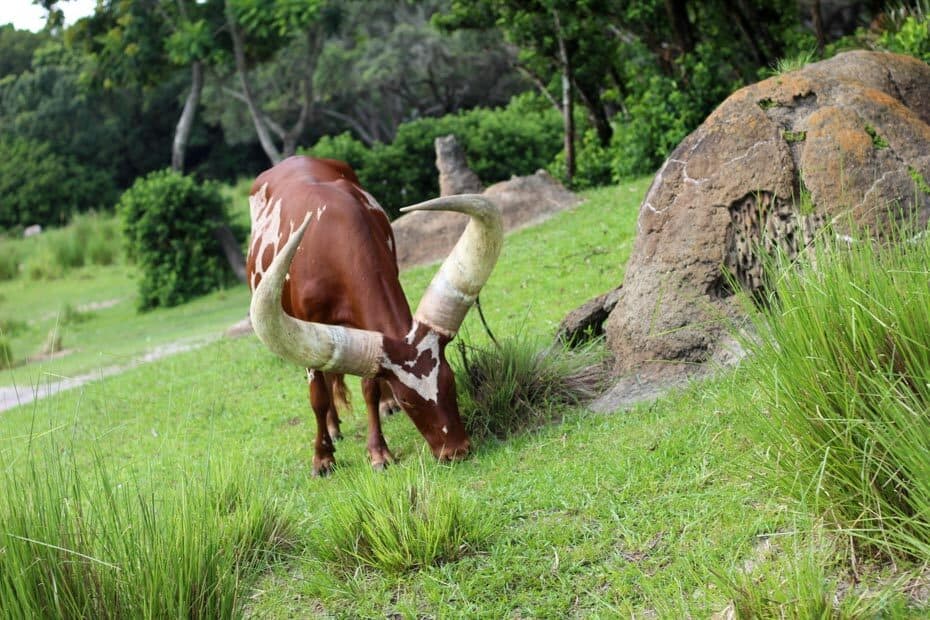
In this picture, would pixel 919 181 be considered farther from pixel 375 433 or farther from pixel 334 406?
pixel 334 406

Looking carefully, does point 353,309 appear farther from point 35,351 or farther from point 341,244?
point 35,351

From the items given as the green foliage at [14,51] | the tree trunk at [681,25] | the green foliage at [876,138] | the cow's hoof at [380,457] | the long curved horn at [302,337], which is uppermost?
the green foliage at [14,51]

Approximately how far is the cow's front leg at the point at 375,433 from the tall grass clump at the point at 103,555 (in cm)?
220

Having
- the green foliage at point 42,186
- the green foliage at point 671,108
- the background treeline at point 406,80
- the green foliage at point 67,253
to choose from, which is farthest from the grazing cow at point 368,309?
the green foliage at point 42,186

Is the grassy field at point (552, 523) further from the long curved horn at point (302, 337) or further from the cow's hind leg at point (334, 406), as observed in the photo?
the long curved horn at point (302, 337)

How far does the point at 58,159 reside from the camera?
38.2m

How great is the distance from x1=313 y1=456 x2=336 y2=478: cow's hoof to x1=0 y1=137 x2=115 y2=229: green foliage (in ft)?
106

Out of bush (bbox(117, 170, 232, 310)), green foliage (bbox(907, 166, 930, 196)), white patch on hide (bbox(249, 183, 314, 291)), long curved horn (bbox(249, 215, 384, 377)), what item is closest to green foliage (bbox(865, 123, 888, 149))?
green foliage (bbox(907, 166, 930, 196))

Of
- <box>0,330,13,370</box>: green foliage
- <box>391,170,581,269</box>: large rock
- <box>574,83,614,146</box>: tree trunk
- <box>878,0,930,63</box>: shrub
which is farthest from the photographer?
<box>574,83,614,146</box>: tree trunk

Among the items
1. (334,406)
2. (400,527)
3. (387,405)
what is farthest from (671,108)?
(400,527)

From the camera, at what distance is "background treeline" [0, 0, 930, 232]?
1723 centimetres

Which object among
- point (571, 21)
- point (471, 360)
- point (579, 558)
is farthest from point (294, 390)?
point (571, 21)

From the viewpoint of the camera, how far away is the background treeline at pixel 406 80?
17.2 metres

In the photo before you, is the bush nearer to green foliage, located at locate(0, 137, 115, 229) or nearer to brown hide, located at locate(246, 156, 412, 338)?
brown hide, located at locate(246, 156, 412, 338)
